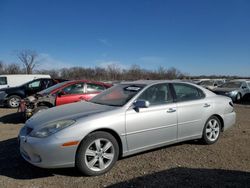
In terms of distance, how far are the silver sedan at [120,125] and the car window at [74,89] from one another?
139 inches

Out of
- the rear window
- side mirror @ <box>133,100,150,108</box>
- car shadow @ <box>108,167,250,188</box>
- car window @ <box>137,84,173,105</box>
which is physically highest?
the rear window

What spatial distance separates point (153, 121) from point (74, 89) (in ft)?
16.0

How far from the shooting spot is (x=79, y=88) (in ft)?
28.7

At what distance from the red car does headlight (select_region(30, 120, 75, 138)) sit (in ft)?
14.2

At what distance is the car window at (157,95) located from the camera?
15.1 feet

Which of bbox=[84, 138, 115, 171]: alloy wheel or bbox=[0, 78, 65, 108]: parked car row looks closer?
bbox=[84, 138, 115, 171]: alloy wheel

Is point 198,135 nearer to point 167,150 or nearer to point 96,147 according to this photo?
point 167,150

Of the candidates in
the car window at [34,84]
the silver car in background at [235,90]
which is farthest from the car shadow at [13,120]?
the silver car in background at [235,90]

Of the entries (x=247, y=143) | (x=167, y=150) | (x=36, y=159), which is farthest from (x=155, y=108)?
(x=247, y=143)

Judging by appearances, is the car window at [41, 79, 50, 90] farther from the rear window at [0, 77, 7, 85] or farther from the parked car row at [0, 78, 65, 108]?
the rear window at [0, 77, 7, 85]

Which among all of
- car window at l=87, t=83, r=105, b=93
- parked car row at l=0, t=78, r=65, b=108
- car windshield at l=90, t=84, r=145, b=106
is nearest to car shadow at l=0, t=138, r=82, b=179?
car windshield at l=90, t=84, r=145, b=106

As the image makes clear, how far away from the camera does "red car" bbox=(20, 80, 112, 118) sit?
309 inches

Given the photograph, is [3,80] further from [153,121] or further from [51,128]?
[153,121]

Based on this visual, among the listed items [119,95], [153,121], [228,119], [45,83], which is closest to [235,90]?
[228,119]
